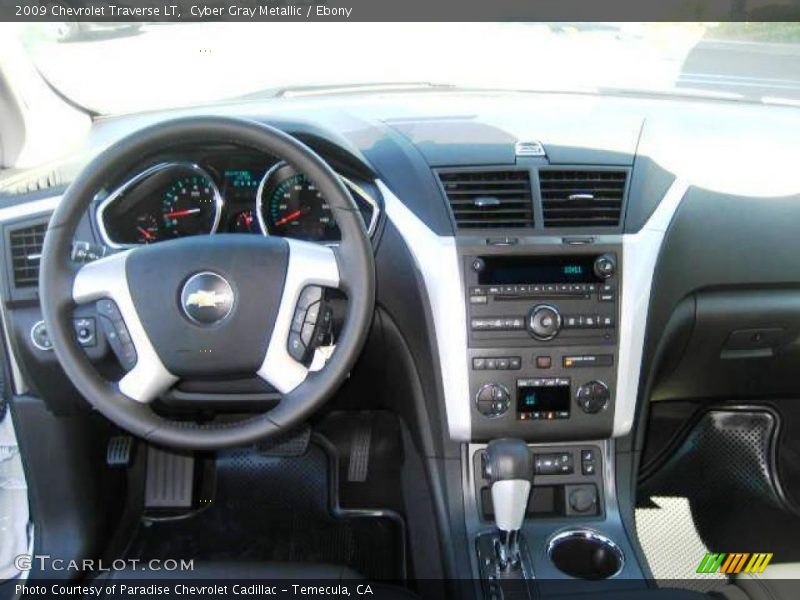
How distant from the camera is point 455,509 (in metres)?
2.12

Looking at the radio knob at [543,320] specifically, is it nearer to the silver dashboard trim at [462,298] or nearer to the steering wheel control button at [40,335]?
the silver dashboard trim at [462,298]

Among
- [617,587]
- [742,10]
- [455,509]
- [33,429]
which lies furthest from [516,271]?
[33,429]

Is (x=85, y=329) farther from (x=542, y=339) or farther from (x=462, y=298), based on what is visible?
(x=542, y=339)

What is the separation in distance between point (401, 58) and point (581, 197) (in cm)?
65

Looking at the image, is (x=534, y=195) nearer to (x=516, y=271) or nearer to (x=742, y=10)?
(x=516, y=271)

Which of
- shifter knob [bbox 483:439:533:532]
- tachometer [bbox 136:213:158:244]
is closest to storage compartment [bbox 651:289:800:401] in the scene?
shifter knob [bbox 483:439:533:532]

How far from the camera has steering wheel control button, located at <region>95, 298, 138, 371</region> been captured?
66.0 inches

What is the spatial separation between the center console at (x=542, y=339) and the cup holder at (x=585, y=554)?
250mm

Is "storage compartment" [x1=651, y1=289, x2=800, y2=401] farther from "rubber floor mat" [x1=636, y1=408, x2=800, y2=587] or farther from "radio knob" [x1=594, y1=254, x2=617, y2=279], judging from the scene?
"radio knob" [x1=594, y1=254, x2=617, y2=279]

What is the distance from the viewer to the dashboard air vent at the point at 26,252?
1974 mm

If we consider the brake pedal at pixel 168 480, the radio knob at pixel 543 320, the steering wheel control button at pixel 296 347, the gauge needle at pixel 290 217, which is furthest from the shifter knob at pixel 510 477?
the brake pedal at pixel 168 480

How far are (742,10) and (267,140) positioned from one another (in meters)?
1.33

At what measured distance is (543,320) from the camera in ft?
6.56

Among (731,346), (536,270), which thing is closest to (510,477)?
(536,270)
